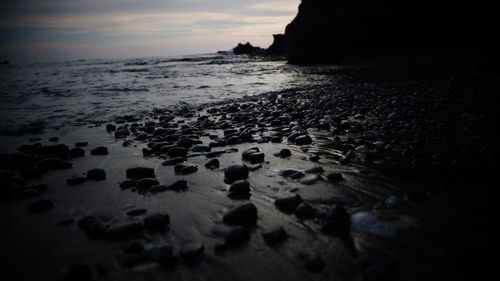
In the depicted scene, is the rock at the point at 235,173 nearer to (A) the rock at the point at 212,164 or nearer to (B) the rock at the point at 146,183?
(A) the rock at the point at 212,164

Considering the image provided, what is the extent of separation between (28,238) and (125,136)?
3445mm

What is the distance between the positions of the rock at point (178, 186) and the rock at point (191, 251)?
3.67 ft

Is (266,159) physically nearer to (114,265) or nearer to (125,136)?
(114,265)

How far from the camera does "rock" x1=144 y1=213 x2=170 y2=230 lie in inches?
87.6

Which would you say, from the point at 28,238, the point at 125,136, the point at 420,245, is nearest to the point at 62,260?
the point at 28,238

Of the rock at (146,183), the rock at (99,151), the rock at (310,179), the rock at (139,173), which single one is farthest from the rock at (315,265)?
the rock at (99,151)

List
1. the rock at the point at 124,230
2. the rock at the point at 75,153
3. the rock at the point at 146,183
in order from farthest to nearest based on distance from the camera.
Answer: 1. the rock at the point at 75,153
2. the rock at the point at 146,183
3. the rock at the point at 124,230

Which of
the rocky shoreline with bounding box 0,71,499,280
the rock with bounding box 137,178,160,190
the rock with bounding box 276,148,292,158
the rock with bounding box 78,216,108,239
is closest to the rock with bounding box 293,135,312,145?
the rocky shoreline with bounding box 0,71,499,280

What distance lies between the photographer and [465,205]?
2.24 m

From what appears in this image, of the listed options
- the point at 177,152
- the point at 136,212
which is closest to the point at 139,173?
the point at 177,152

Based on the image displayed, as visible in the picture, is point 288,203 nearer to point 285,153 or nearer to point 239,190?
point 239,190

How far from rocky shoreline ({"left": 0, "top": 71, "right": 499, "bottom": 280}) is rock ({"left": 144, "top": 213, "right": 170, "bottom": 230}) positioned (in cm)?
1

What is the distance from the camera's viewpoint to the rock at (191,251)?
6.05 feet

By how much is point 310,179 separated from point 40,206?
8.52 feet
